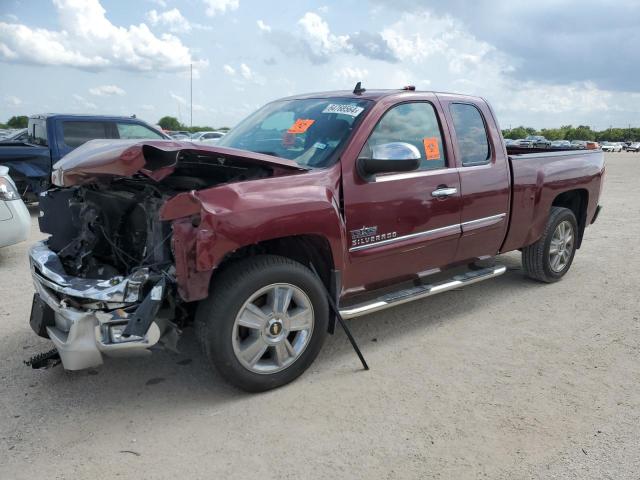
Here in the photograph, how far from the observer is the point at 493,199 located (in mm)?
4484

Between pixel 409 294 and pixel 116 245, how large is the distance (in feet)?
6.90

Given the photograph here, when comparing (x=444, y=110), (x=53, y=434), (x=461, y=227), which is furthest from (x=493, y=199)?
(x=53, y=434)

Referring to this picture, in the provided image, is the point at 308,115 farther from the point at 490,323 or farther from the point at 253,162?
the point at 490,323

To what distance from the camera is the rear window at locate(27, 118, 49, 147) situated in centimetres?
935

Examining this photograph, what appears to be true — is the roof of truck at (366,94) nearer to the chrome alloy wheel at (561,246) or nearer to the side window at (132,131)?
the chrome alloy wheel at (561,246)

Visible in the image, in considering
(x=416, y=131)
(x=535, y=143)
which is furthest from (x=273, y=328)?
(x=535, y=143)

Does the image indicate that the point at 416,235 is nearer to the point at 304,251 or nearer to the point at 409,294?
the point at 409,294

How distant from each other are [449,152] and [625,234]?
17.0 feet

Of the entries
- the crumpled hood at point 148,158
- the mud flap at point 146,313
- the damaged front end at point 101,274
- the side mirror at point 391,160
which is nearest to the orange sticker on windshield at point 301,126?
the side mirror at point 391,160

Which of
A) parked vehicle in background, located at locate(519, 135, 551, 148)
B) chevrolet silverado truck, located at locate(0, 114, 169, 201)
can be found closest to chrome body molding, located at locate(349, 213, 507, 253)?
parked vehicle in background, located at locate(519, 135, 551, 148)

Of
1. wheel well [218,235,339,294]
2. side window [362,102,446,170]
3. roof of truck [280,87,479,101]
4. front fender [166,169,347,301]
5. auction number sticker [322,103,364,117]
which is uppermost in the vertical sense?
roof of truck [280,87,479,101]

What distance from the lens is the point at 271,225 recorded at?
3064mm

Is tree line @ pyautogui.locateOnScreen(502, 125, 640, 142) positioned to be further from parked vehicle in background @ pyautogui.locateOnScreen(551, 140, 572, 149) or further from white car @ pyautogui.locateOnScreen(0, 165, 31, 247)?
white car @ pyautogui.locateOnScreen(0, 165, 31, 247)

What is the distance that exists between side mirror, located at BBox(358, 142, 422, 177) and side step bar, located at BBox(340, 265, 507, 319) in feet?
2.98
